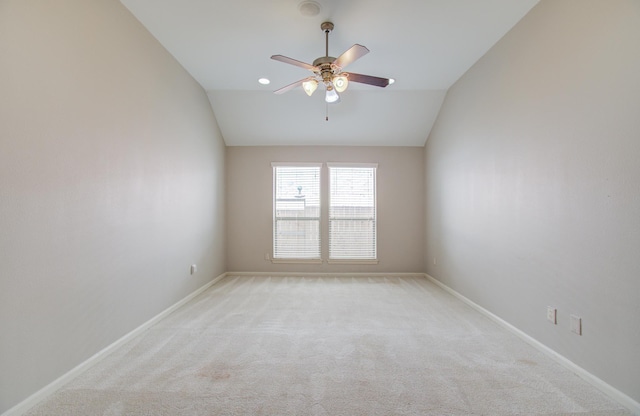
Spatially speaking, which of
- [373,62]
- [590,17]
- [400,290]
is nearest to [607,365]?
[590,17]

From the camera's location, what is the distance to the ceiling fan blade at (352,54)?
2.36 m

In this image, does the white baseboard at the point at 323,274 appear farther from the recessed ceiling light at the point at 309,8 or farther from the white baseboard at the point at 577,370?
the recessed ceiling light at the point at 309,8

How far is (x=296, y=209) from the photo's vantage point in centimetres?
556

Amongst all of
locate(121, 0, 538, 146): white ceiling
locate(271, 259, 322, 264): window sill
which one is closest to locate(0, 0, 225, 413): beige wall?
locate(121, 0, 538, 146): white ceiling

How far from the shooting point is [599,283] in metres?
2.01

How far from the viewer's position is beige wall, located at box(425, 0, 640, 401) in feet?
6.02

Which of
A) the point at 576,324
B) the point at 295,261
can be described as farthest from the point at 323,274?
the point at 576,324

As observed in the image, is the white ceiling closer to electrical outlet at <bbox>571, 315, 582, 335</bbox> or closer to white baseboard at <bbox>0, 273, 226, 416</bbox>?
electrical outlet at <bbox>571, 315, 582, 335</bbox>

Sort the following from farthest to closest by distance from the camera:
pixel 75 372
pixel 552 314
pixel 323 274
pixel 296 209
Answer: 1. pixel 296 209
2. pixel 323 274
3. pixel 552 314
4. pixel 75 372

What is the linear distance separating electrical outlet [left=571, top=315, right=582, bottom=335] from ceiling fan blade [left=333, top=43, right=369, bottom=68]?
255 cm

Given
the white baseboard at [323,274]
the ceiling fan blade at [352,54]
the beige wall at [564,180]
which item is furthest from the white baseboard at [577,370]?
the ceiling fan blade at [352,54]

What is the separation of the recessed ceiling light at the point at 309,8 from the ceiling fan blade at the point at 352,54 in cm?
46

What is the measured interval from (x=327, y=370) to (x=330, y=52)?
10.5 feet

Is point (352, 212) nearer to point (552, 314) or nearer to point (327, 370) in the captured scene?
point (552, 314)
